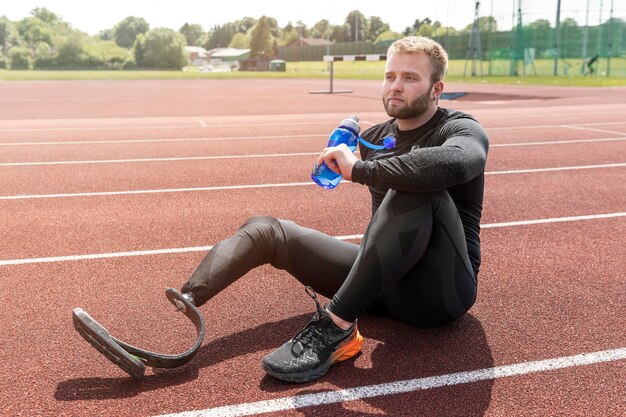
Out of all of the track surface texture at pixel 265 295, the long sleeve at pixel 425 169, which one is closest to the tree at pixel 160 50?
the track surface texture at pixel 265 295

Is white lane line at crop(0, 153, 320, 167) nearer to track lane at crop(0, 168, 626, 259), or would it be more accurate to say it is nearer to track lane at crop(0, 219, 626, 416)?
track lane at crop(0, 168, 626, 259)

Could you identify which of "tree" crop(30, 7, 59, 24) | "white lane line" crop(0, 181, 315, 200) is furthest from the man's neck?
"tree" crop(30, 7, 59, 24)

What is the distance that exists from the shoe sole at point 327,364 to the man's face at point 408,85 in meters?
1.12

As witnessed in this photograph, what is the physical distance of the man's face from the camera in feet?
9.70

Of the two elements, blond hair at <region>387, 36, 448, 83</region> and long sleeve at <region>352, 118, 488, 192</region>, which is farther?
blond hair at <region>387, 36, 448, 83</region>

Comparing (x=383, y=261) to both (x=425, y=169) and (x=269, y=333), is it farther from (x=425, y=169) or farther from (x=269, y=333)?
(x=269, y=333)

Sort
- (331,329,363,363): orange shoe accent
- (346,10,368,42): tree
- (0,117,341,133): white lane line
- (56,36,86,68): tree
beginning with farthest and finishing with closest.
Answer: (346,10,368,42): tree → (56,36,86,68): tree → (0,117,341,133): white lane line → (331,329,363,363): orange shoe accent

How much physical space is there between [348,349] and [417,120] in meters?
1.18

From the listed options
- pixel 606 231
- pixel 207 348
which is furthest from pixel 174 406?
pixel 606 231

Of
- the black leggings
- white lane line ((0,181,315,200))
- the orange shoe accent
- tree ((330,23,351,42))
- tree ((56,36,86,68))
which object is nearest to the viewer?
the black leggings

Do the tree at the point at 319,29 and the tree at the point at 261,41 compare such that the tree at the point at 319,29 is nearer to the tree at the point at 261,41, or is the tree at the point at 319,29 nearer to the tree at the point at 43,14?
the tree at the point at 261,41

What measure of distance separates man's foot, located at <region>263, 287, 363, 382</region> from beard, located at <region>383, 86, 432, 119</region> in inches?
39.1

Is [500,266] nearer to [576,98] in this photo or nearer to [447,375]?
[447,375]

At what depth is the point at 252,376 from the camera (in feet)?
9.40
